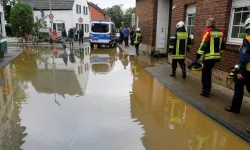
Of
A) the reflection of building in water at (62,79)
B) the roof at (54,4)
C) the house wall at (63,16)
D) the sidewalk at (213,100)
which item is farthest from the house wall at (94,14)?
the sidewalk at (213,100)

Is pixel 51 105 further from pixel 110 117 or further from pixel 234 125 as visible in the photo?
pixel 234 125

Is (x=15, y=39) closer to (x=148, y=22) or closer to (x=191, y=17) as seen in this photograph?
(x=148, y=22)

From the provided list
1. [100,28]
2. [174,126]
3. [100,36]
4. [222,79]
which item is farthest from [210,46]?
[100,28]

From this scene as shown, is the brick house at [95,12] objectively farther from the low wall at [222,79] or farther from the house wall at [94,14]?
the low wall at [222,79]

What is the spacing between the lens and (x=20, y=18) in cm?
2284

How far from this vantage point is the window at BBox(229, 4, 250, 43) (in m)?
6.15

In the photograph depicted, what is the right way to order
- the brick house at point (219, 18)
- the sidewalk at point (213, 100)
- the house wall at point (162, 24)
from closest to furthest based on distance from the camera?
the sidewalk at point (213, 100) → the brick house at point (219, 18) → the house wall at point (162, 24)

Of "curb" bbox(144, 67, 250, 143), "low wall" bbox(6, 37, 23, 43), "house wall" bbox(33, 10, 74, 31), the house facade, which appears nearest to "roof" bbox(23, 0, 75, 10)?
the house facade

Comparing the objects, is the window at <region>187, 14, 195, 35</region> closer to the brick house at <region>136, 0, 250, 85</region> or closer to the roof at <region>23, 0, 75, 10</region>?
the brick house at <region>136, 0, 250, 85</region>

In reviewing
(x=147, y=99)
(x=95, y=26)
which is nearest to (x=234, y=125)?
(x=147, y=99)

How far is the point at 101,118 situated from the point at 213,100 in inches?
110

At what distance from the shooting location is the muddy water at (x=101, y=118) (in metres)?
3.65

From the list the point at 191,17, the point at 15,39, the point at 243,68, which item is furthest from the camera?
the point at 15,39

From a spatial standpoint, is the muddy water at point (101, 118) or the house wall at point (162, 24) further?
the house wall at point (162, 24)
